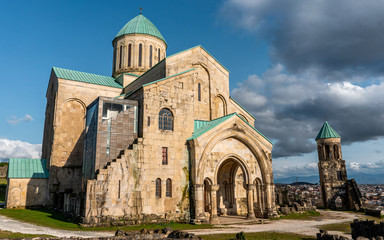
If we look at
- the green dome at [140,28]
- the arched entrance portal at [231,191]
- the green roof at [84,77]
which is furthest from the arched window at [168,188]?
the green dome at [140,28]

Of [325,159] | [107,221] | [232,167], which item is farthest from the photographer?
[325,159]

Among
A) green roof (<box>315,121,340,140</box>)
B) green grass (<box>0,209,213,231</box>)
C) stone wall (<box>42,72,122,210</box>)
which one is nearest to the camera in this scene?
green grass (<box>0,209,213,231</box>)

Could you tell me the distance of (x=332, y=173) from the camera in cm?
3228

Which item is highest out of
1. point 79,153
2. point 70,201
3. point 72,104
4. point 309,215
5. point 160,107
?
point 72,104

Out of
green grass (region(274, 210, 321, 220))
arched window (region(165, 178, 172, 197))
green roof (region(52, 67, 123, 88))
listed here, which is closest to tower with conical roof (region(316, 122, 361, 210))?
green grass (region(274, 210, 321, 220))

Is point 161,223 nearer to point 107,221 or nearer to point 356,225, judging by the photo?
point 107,221

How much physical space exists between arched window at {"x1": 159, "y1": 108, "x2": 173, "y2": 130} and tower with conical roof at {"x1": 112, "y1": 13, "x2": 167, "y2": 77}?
13.6 meters

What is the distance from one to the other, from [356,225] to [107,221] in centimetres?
1283

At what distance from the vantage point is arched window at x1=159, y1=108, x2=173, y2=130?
1891 centimetres

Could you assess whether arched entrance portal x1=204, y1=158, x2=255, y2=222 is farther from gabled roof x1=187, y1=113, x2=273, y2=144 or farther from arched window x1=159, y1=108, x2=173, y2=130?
arched window x1=159, y1=108, x2=173, y2=130

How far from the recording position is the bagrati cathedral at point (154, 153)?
1689 centimetres

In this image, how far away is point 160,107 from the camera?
1891cm

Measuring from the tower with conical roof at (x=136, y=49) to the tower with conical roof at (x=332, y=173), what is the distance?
22.6 m

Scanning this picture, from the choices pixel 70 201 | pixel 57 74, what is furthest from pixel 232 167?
pixel 57 74
